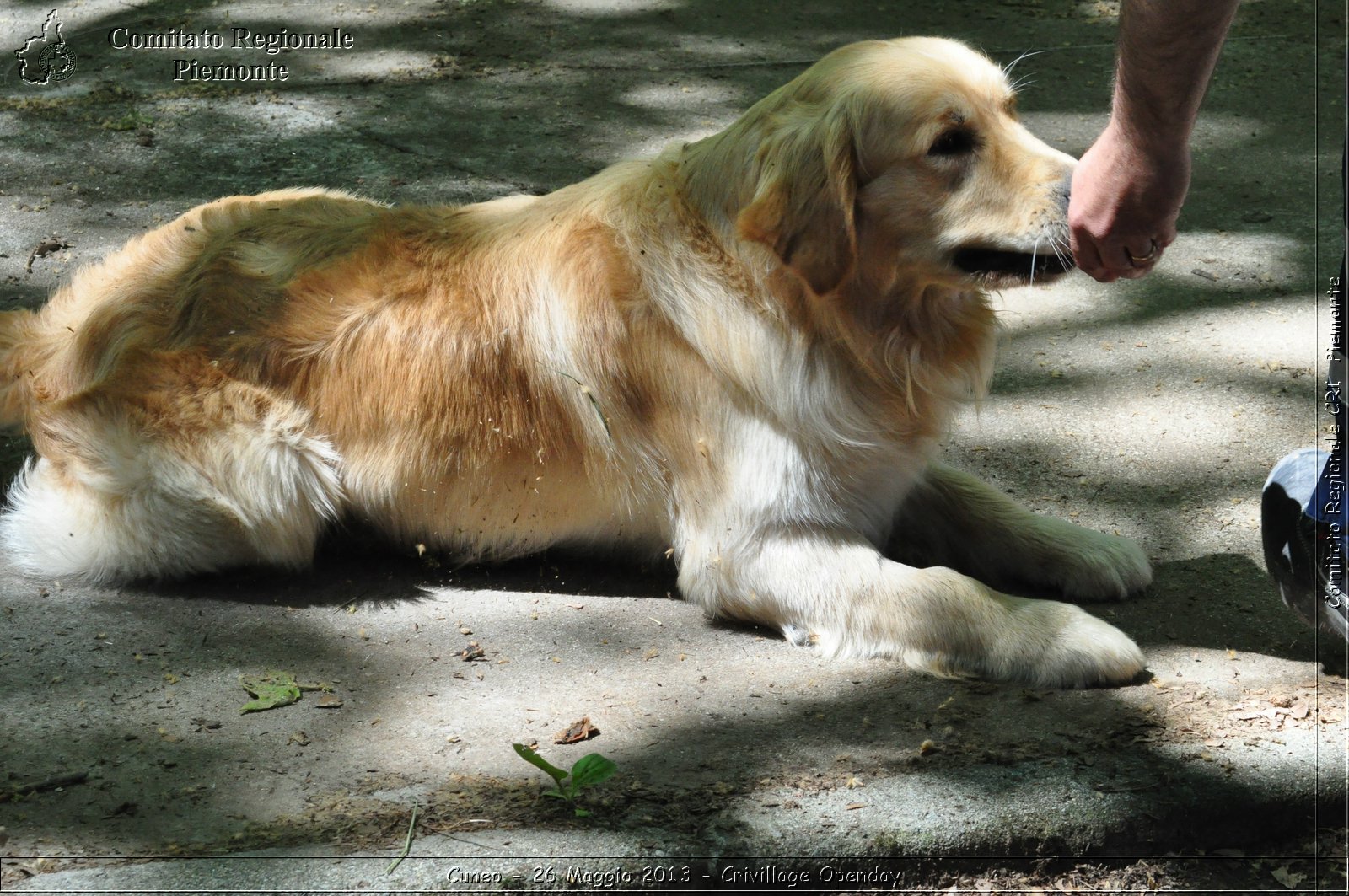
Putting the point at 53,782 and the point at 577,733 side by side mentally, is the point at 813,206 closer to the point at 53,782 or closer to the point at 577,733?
the point at 577,733

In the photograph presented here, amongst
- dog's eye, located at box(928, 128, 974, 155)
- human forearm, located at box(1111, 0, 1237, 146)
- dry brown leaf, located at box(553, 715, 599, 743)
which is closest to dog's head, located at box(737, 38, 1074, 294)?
dog's eye, located at box(928, 128, 974, 155)

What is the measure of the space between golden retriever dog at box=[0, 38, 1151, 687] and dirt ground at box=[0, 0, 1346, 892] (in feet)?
0.59

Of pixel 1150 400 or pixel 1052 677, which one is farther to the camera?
pixel 1150 400

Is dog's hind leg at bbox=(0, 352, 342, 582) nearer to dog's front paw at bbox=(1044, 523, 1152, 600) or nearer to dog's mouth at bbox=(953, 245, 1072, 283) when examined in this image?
dog's mouth at bbox=(953, 245, 1072, 283)

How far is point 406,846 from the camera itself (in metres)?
2.72

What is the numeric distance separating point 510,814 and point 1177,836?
1486mm

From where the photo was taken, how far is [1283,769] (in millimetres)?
3016

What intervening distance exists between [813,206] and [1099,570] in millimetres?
1340

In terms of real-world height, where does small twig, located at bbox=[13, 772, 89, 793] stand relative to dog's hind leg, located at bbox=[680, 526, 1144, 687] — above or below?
below

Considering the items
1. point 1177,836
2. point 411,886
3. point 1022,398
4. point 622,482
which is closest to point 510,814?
point 411,886

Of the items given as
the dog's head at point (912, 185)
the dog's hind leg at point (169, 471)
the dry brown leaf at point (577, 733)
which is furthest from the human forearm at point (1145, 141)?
the dog's hind leg at point (169, 471)

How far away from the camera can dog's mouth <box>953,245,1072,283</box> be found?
3.45m

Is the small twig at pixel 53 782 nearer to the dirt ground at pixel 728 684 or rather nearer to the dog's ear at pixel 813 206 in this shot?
the dirt ground at pixel 728 684

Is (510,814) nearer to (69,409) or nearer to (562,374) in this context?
(562,374)
